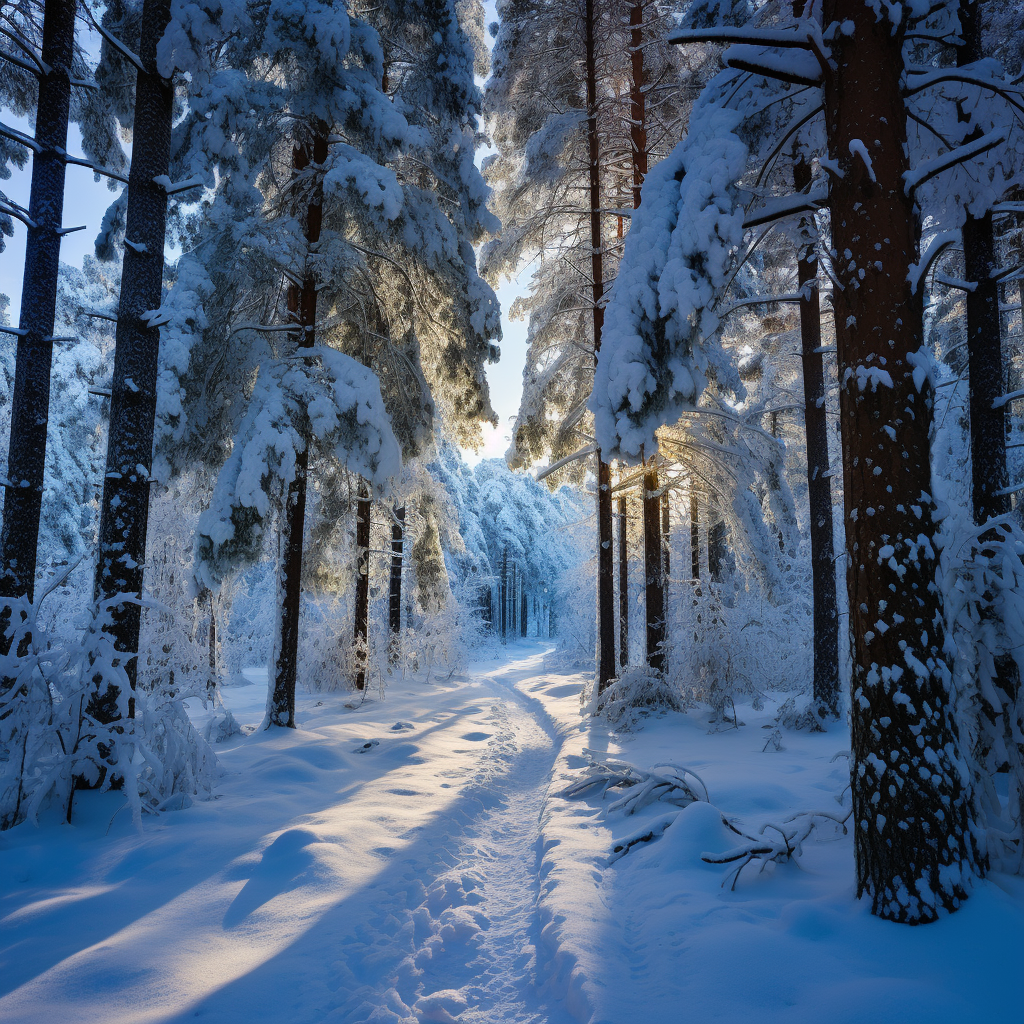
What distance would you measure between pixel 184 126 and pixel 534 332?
6237mm

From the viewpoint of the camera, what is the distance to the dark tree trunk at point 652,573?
30.5 feet

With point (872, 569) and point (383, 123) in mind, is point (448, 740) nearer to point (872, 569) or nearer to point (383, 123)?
point (872, 569)

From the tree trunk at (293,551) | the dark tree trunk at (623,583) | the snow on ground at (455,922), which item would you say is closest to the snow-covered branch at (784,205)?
the snow on ground at (455,922)

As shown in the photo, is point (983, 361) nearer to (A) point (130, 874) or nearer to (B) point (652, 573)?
(B) point (652, 573)

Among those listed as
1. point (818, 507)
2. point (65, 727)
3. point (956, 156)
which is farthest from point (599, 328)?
point (65, 727)

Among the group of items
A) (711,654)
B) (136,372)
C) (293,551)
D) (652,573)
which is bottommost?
(711,654)

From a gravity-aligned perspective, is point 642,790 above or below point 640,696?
above

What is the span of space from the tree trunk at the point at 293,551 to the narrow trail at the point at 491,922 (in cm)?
324

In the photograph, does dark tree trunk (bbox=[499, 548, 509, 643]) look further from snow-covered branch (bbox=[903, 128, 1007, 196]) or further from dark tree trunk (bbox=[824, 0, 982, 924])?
snow-covered branch (bbox=[903, 128, 1007, 196])

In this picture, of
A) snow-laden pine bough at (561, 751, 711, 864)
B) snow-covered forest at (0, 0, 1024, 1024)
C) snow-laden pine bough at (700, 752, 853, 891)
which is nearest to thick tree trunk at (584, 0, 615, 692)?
snow-covered forest at (0, 0, 1024, 1024)

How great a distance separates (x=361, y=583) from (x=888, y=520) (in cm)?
1121

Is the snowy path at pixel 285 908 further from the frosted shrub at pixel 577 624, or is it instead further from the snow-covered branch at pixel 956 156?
the frosted shrub at pixel 577 624

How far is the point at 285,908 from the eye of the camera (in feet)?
10.1

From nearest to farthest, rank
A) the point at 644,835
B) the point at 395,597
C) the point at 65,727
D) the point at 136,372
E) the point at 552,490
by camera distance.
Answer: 1. the point at 644,835
2. the point at 65,727
3. the point at 136,372
4. the point at 552,490
5. the point at 395,597
